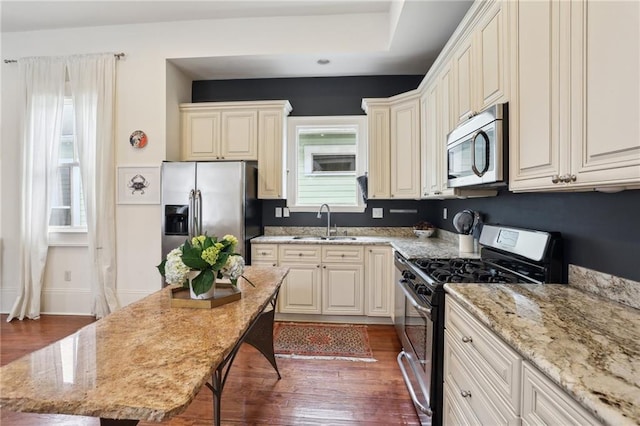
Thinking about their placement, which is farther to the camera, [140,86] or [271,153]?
[271,153]

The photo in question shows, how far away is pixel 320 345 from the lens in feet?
9.51

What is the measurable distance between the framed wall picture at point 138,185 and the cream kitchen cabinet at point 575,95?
136 inches

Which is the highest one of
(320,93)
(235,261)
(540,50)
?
(320,93)

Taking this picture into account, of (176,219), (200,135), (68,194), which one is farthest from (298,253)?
(68,194)

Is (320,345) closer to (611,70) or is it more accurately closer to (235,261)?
(235,261)

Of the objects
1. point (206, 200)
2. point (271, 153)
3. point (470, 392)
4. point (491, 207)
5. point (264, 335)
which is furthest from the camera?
point (271, 153)

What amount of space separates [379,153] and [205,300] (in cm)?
270

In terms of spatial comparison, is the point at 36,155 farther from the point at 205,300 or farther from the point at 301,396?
the point at 301,396

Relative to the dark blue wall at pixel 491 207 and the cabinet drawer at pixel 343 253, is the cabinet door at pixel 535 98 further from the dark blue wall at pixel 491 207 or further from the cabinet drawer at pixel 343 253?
the cabinet drawer at pixel 343 253

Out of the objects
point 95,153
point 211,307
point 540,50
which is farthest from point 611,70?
point 95,153

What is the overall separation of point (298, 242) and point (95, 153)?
2488mm

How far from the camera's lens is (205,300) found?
144 cm

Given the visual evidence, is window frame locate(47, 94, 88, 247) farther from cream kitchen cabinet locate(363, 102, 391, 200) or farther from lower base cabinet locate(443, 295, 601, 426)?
lower base cabinet locate(443, 295, 601, 426)

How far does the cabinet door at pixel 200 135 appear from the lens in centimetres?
379
